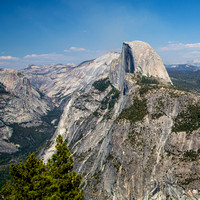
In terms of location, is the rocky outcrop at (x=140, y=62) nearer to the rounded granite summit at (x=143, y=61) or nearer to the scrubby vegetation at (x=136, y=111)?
A: the rounded granite summit at (x=143, y=61)

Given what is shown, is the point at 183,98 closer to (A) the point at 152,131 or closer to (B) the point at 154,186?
(A) the point at 152,131

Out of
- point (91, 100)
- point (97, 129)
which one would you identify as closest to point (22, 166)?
point (97, 129)

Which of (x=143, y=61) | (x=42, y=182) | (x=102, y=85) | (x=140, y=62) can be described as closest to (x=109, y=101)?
(x=102, y=85)

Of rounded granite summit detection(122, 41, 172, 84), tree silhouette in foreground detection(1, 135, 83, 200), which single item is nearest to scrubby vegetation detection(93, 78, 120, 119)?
rounded granite summit detection(122, 41, 172, 84)

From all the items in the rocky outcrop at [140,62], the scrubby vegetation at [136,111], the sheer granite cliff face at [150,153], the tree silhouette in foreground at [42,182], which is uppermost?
the rocky outcrop at [140,62]

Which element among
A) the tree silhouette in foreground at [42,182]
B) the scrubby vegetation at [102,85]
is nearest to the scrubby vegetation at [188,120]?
the tree silhouette in foreground at [42,182]

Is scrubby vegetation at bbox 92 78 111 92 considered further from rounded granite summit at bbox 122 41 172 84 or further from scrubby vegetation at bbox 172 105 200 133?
scrubby vegetation at bbox 172 105 200 133

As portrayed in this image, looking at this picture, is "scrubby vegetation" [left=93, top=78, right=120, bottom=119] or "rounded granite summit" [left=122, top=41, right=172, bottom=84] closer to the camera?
"scrubby vegetation" [left=93, top=78, right=120, bottom=119]
